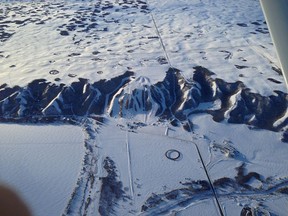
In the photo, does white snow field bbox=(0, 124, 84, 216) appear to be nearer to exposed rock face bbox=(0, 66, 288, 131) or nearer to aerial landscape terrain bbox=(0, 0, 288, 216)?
aerial landscape terrain bbox=(0, 0, 288, 216)

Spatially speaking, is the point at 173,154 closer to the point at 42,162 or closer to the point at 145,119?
the point at 145,119

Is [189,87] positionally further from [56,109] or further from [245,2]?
[245,2]

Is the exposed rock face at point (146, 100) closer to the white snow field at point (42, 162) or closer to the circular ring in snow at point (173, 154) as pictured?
the white snow field at point (42, 162)

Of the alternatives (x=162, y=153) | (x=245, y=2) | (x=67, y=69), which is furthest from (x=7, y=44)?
(x=245, y=2)

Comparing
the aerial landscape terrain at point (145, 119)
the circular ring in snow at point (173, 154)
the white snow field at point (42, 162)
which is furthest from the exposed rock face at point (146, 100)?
the circular ring in snow at point (173, 154)

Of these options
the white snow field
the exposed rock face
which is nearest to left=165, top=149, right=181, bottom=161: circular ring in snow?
the exposed rock face
